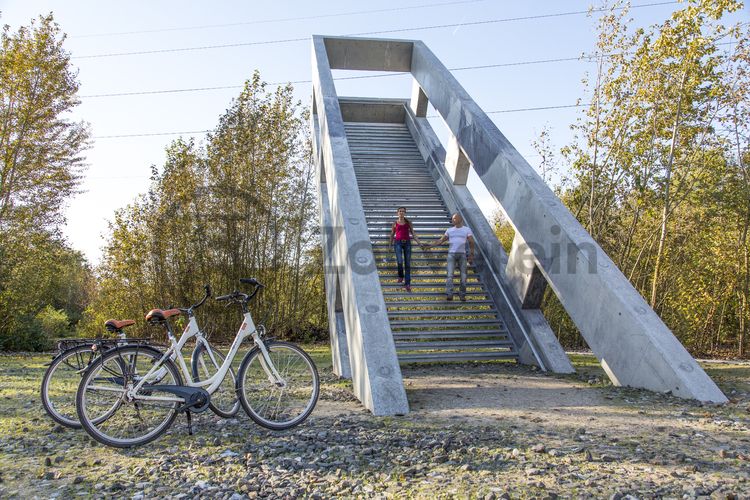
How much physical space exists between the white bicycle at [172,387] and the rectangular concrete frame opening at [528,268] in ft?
2.60

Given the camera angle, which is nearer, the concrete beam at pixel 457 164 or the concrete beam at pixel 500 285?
the concrete beam at pixel 500 285

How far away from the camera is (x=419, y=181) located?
35.2 ft

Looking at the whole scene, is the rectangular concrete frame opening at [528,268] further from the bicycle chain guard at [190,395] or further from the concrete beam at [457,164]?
the bicycle chain guard at [190,395]

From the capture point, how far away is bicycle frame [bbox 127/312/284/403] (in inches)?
155

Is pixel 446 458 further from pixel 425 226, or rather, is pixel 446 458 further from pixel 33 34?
pixel 33 34

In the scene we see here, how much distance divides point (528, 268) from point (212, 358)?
434 centimetres

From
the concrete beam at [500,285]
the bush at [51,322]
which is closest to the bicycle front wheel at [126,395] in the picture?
the concrete beam at [500,285]

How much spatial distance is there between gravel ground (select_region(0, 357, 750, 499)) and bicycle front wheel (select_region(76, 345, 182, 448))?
0.12m

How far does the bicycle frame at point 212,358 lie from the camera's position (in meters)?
3.93

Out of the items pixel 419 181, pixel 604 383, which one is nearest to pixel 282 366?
pixel 604 383

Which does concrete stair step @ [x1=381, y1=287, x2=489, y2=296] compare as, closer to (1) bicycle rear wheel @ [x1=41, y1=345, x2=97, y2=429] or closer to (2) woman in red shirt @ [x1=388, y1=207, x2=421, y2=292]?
(2) woman in red shirt @ [x1=388, y1=207, x2=421, y2=292]

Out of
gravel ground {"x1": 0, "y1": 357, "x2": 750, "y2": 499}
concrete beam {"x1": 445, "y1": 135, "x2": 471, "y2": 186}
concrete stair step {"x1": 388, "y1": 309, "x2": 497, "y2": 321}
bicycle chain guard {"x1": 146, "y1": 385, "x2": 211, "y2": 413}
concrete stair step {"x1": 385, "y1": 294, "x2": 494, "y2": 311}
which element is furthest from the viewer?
concrete beam {"x1": 445, "y1": 135, "x2": 471, "y2": 186}

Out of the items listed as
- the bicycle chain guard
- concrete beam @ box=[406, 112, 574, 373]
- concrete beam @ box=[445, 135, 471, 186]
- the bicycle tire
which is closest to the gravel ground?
the bicycle tire

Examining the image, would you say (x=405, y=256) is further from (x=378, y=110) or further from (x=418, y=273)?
(x=378, y=110)
